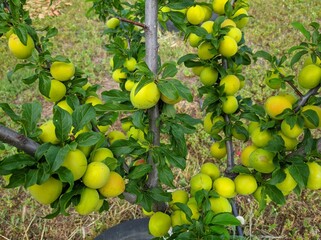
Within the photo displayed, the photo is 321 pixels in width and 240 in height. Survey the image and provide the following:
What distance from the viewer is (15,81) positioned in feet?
10.6

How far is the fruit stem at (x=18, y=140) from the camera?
0.67 metres

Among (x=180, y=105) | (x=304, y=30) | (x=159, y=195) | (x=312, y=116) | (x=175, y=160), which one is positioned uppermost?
(x=304, y=30)

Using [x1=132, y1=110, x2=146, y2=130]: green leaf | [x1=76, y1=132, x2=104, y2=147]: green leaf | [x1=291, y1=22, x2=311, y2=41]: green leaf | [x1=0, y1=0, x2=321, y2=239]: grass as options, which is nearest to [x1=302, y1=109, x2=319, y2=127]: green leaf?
[x1=291, y1=22, x2=311, y2=41]: green leaf

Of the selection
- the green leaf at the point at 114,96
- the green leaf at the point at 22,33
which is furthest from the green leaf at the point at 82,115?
the green leaf at the point at 22,33

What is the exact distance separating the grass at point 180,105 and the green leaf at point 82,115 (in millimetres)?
1374

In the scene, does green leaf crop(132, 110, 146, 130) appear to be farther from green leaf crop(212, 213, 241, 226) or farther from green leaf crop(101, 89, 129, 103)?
green leaf crop(212, 213, 241, 226)

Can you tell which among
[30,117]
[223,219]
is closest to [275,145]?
[223,219]

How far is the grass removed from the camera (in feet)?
6.68

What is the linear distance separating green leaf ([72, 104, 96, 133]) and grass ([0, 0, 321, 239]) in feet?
4.51

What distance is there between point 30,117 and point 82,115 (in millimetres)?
108

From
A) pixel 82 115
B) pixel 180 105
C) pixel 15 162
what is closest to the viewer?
pixel 15 162

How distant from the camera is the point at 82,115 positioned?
78 centimetres

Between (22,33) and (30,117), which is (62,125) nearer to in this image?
(30,117)

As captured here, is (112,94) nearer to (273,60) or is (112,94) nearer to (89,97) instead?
(89,97)
